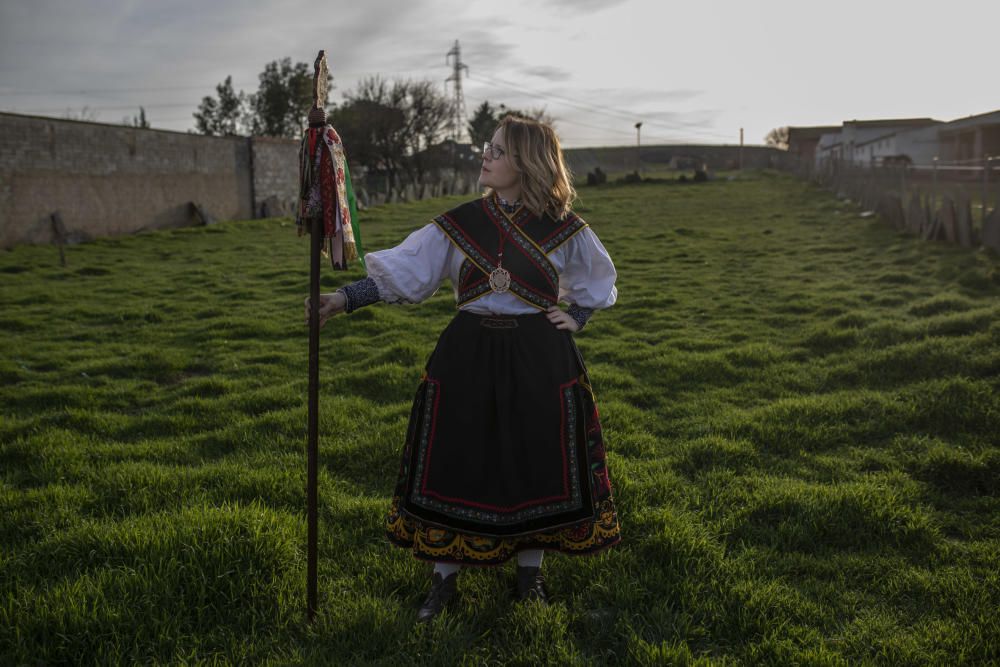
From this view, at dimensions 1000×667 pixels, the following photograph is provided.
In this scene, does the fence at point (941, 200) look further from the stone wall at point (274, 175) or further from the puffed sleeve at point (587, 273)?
the stone wall at point (274, 175)

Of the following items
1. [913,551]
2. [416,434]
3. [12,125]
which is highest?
[12,125]

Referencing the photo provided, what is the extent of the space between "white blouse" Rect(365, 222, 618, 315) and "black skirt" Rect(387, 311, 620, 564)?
101mm

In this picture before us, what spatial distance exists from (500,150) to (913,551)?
9.12ft

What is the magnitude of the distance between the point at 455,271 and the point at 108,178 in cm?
2030

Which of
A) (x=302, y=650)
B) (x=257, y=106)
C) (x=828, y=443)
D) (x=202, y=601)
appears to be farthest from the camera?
(x=257, y=106)

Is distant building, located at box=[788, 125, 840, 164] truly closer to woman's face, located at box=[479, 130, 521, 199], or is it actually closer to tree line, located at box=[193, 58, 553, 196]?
tree line, located at box=[193, 58, 553, 196]

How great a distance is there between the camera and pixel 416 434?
10.3 feet

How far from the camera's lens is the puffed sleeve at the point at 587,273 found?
10.6 ft

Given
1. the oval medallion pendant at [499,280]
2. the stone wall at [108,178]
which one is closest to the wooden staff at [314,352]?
the oval medallion pendant at [499,280]

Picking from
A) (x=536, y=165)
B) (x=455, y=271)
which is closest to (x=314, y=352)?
(x=455, y=271)

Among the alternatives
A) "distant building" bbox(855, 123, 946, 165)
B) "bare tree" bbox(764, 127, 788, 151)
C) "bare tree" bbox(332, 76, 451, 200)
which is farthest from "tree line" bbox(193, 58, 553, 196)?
"bare tree" bbox(764, 127, 788, 151)

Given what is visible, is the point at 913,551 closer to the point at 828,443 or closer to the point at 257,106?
the point at 828,443

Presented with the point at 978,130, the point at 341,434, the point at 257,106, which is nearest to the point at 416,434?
the point at 341,434

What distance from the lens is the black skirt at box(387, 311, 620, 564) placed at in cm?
302
